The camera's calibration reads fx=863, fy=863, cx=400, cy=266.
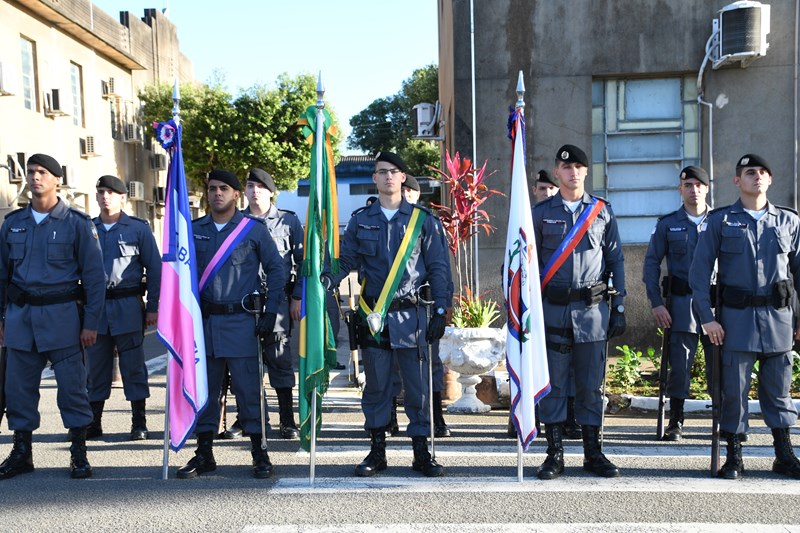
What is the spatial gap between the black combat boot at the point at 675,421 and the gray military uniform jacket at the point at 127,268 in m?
4.72

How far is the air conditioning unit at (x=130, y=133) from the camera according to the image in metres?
30.5

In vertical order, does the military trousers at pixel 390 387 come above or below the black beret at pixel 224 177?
below

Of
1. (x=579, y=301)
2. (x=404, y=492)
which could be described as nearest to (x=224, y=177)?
(x=404, y=492)

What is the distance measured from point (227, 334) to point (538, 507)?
2.56 m

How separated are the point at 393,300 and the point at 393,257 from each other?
0.32m

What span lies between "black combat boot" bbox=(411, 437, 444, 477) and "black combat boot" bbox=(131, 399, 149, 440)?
2.82 meters

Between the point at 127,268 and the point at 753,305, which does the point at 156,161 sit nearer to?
the point at 127,268

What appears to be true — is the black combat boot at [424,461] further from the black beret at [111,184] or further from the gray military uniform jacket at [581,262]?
the black beret at [111,184]

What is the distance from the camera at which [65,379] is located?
21.2 feet

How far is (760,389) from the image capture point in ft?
20.1

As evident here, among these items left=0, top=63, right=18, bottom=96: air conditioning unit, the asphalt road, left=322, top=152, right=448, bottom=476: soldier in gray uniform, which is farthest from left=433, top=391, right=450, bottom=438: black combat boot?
left=0, top=63, right=18, bottom=96: air conditioning unit

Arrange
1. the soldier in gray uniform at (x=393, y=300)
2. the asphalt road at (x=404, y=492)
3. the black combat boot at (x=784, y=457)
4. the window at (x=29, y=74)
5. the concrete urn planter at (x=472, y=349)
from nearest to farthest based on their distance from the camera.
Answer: the asphalt road at (x=404, y=492), the black combat boot at (x=784, y=457), the soldier in gray uniform at (x=393, y=300), the concrete urn planter at (x=472, y=349), the window at (x=29, y=74)

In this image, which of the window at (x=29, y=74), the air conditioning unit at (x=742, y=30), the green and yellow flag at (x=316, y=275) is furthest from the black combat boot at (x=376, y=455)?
the window at (x=29, y=74)

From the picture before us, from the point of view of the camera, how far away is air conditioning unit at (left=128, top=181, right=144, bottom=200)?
3007 centimetres
